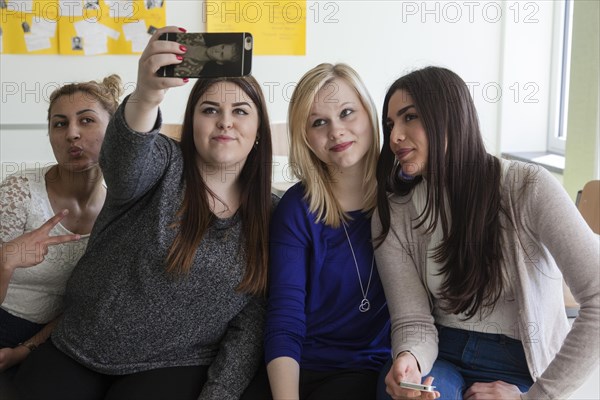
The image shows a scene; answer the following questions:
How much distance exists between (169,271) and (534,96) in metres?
2.91

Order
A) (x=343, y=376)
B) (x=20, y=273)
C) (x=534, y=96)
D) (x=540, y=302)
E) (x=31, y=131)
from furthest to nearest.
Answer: (x=534, y=96), (x=31, y=131), (x=20, y=273), (x=343, y=376), (x=540, y=302)

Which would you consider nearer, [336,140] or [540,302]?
[540,302]

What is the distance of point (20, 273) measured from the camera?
4.98 feet

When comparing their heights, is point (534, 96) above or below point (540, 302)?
above

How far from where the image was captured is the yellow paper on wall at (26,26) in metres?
3.21

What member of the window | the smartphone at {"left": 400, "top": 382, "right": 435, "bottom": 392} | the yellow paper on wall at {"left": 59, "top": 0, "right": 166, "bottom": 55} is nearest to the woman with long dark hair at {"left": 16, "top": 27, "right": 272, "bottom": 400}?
the smartphone at {"left": 400, "top": 382, "right": 435, "bottom": 392}

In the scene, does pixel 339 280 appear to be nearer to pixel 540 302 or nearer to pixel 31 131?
pixel 540 302

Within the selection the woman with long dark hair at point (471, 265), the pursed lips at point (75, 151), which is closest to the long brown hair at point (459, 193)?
the woman with long dark hair at point (471, 265)

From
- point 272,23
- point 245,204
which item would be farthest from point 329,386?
point 272,23

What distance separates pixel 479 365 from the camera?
4.33 feet

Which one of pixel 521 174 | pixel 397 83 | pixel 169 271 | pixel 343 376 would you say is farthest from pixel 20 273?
pixel 521 174

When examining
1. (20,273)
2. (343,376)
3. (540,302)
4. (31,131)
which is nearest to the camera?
(540,302)

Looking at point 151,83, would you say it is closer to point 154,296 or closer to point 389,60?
point 154,296

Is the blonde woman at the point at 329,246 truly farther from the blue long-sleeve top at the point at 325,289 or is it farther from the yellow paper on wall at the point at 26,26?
the yellow paper on wall at the point at 26,26
